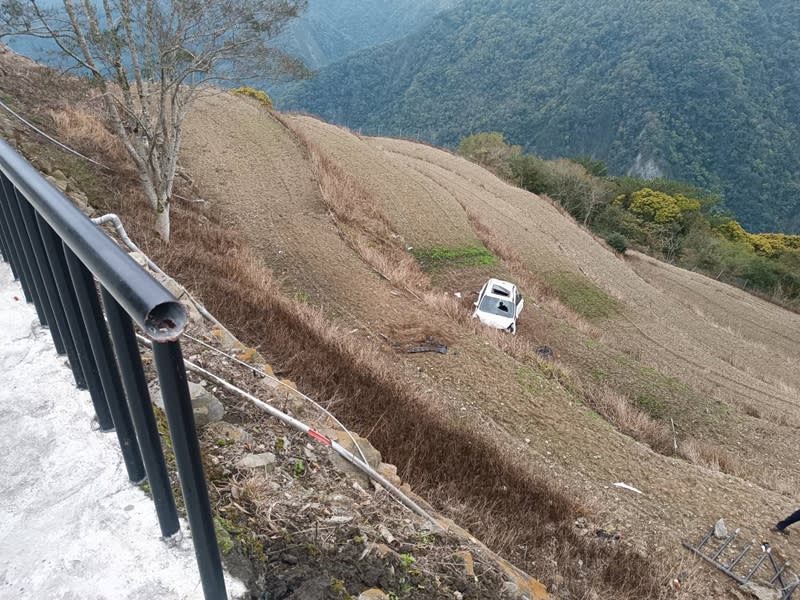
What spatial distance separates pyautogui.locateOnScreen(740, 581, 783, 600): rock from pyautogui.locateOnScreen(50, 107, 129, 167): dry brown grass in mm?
15538

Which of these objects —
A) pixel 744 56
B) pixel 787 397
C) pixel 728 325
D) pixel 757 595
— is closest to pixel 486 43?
pixel 744 56

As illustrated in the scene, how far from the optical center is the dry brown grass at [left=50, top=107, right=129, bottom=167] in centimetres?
1309

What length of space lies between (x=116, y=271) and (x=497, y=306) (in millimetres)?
14759

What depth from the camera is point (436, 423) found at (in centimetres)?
675

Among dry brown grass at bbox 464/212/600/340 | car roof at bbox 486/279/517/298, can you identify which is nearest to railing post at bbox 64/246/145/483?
car roof at bbox 486/279/517/298

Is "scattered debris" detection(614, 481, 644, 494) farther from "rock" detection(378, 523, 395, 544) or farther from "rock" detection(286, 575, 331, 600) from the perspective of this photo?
"rock" detection(286, 575, 331, 600)

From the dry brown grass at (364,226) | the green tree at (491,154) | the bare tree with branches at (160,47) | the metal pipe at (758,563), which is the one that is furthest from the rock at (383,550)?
the green tree at (491,154)

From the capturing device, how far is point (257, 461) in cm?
339

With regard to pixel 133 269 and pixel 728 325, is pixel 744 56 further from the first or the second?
pixel 133 269

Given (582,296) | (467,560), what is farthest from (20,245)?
(582,296)

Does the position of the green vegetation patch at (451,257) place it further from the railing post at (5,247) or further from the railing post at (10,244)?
the railing post at (10,244)

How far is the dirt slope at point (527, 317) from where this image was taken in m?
8.72

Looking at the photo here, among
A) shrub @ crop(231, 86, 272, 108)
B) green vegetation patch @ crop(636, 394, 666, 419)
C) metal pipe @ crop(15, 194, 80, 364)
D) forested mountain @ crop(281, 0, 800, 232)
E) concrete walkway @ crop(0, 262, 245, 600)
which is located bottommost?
forested mountain @ crop(281, 0, 800, 232)

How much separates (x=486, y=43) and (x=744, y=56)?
7028 centimetres
